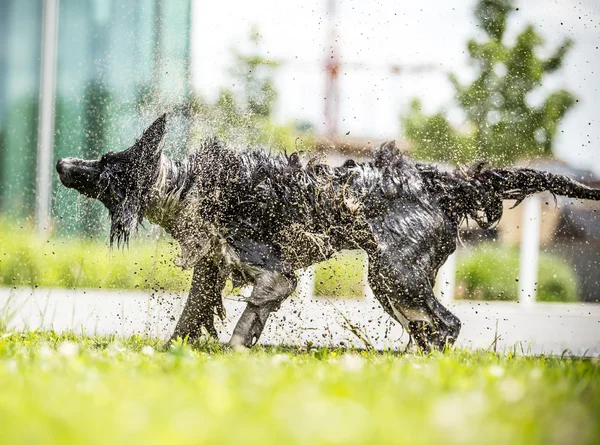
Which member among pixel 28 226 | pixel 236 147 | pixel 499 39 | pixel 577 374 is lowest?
pixel 28 226

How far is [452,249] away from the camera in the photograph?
491 cm

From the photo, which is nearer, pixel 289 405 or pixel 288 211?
pixel 289 405

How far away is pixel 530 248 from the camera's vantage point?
9.05m

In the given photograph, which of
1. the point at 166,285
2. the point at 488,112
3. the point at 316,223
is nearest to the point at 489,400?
the point at 316,223

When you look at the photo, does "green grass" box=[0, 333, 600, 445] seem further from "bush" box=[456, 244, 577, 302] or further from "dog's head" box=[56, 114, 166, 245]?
"bush" box=[456, 244, 577, 302]

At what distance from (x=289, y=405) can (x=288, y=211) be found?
2.79 m

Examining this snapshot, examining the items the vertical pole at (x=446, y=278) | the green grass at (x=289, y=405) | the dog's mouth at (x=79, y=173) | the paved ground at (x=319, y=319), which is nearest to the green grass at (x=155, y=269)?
the paved ground at (x=319, y=319)

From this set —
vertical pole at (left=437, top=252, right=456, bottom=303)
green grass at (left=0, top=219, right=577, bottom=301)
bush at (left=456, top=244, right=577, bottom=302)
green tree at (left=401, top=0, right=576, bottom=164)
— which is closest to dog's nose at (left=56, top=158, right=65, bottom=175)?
green grass at (left=0, top=219, right=577, bottom=301)

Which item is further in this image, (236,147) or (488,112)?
(488,112)

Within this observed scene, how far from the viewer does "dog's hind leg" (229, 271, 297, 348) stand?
4.57 m

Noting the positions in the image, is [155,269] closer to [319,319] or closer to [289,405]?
[319,319]

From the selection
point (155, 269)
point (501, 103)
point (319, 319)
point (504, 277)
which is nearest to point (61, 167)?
point (155, 269)

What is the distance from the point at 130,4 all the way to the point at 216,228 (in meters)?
7.04

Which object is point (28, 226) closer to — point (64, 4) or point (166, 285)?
point (64, 4)
